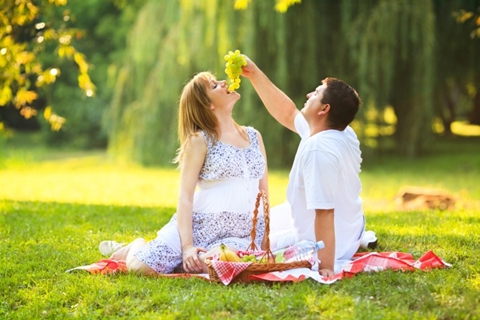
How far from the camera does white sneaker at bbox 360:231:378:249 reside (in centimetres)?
491

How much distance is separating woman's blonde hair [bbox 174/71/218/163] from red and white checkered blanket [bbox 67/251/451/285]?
0.77 m

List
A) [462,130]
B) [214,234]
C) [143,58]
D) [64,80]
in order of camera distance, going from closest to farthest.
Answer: [214,234]
[143,58]
[462,130]
[64,80]

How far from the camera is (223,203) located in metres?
4.66

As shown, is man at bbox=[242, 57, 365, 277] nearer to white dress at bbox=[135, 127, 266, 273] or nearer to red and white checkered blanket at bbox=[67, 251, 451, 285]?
red and white checkered blanket at bbox=[67, 251, 451, 285]

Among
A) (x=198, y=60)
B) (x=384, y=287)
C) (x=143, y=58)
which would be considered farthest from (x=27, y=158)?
(x=384, y=287)

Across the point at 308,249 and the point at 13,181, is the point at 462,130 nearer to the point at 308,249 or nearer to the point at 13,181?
the point at 13,181

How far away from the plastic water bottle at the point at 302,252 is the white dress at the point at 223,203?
1.51ft

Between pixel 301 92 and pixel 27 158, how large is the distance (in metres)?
7.30

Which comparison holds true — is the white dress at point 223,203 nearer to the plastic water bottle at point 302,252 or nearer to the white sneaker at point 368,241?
the plastic water bottle at point 302,252

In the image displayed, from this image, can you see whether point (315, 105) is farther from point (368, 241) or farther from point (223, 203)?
point (368, 241)

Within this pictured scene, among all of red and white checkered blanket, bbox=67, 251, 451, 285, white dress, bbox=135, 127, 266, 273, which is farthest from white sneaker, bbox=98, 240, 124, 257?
white dress, bbox=135, 127, 266, 273

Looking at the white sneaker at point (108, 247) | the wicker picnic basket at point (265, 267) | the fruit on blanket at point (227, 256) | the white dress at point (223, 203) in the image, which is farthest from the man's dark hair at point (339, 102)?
the white sneaker at point (108, 247)

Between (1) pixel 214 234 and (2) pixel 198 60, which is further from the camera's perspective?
(2) pixel 198 60

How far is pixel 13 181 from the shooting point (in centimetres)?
1215
